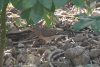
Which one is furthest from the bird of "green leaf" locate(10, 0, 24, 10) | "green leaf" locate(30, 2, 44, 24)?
"green leaf" locate(30, 2, 44, 24)

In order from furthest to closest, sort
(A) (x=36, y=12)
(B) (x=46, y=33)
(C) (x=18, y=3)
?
(B) (x=46, y=33) < (C) (x=18, y=3) < (A) (x=36, y=12)

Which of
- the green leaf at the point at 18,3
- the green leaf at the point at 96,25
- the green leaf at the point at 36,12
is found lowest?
the green leaf at the point at 96,25

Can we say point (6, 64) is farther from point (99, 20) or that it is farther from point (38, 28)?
point (99, 20)

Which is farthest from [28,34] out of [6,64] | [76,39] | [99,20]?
[99,20]

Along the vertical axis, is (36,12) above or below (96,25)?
above

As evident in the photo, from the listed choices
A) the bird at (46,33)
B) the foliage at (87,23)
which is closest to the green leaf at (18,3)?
the foliage at (87,23)

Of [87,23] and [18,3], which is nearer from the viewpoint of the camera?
[87,23]

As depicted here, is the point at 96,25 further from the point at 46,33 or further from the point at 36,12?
the point at 46,33

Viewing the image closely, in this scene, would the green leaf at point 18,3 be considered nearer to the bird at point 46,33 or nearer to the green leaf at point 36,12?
the green leaf at point 36,12

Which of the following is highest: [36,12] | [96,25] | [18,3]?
[18,3]

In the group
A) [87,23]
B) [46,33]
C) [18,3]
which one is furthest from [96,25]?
[46,33]

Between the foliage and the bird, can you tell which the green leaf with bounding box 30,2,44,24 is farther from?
the bird
